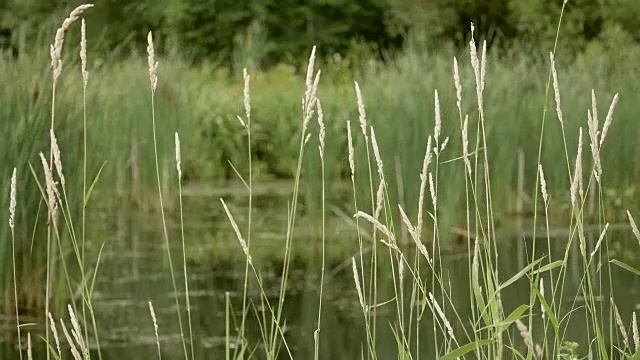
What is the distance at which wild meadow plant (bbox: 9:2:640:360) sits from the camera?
6.48 feet

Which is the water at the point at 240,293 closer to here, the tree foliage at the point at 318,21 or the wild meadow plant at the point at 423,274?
the wild meadow plant at the point at 423,274

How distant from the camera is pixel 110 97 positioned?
253 inches

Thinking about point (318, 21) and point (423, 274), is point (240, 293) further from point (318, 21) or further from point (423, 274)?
point (318, 21)

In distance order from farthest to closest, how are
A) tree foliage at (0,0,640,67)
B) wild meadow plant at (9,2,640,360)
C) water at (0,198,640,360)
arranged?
tree foliage at (0,0,640,67) < water at (0,198,640,360) < wild meadow plant at (9,2,640,360)

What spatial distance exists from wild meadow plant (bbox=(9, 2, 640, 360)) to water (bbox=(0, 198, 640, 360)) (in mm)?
41

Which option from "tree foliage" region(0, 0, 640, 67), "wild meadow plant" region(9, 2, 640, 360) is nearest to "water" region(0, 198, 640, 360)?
"wild meadow plant" region(9, 2, 640, 360)

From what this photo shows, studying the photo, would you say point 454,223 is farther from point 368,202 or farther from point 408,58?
point 408,58

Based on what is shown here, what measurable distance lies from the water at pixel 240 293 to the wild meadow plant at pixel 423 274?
0.04 metres

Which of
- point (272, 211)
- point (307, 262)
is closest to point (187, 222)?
point (272, 211)

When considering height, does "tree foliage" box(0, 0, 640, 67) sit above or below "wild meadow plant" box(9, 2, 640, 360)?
above

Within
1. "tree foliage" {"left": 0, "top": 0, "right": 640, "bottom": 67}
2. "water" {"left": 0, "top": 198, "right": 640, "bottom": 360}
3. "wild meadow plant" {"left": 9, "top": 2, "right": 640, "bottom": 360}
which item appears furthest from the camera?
"tree foliage" {"left": 0, "top": 0, "right": 640, "bottom": 67}

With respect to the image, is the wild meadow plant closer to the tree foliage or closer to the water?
the water

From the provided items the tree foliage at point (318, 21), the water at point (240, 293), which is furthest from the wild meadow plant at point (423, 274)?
the tree foliage at point (318, 21)

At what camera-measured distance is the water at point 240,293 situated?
4051 millimetres
